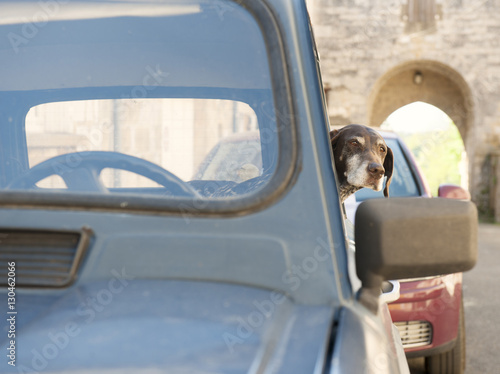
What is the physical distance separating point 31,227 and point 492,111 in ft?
66.8

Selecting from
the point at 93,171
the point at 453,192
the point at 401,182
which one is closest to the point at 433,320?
the point at 453,192

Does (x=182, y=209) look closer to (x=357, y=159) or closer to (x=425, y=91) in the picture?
(x=357, y=159)

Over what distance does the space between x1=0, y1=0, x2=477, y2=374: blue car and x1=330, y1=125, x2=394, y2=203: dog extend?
5.42ft

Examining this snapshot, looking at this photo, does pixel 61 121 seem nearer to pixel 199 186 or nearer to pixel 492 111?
pixel 199 186

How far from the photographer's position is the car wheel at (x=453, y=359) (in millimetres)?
3748

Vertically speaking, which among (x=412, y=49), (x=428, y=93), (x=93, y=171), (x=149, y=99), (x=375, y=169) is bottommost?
(x=375, y=169)

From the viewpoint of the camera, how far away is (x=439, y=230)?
39.8 inches

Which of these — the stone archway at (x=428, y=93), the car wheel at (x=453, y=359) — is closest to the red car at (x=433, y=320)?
the car wheel at (x=453, y=359)

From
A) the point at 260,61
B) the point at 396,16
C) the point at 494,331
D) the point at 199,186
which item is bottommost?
the point at 494,331

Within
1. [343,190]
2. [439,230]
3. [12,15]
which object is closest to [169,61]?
[12,15]

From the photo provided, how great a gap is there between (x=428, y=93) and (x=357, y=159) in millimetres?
21053

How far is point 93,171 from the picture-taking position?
1.20 meters

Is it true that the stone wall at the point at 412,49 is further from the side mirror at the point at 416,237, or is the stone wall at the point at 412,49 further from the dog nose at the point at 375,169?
the side mirror at the point at 416,237

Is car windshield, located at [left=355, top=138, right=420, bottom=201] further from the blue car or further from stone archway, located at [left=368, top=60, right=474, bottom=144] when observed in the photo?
stone archway, located at [left=368, top=60, right=474, bottom=144]
